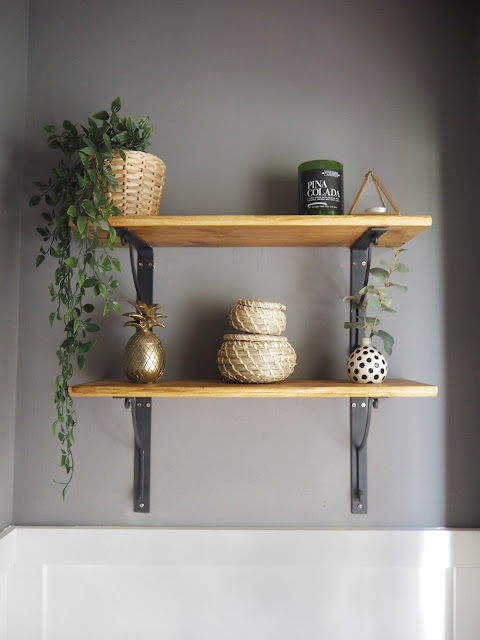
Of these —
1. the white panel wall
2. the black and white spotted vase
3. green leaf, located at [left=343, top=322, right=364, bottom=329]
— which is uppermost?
green leaf, located at [left=343, top=322, right=364, bottom=329]

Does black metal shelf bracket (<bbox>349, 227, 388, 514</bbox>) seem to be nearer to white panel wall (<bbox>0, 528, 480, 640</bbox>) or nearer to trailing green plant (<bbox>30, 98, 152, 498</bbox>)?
white panel wall (<bbox>0, 528, 480, 640</bbox>)

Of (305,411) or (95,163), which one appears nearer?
(95,163)

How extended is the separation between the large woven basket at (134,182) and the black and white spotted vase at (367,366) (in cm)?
55

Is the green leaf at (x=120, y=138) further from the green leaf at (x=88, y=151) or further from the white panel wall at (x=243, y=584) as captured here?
the white panel wall at (x=243, y=584)

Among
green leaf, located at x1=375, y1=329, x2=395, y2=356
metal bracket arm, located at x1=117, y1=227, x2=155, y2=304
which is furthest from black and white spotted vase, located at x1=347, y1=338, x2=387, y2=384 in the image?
metal bracket arm, located at x1=117, y1=227, x2=155, y2=304

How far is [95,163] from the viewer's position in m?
1.11

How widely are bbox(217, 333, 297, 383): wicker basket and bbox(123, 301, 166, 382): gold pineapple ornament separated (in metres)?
0.15

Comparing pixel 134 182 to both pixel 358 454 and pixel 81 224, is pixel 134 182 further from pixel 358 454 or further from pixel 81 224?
pixel 358 454

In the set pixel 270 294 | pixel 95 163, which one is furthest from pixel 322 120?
Answer: pixel 95 163

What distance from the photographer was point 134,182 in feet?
3.60

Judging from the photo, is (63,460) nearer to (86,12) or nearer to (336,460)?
(336,460)

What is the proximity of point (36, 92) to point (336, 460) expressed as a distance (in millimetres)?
1203

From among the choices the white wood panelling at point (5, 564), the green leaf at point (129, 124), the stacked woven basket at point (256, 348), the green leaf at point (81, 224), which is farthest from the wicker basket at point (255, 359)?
the white wood panelling at point (5, 564)

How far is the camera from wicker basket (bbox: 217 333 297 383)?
3.52 ft
